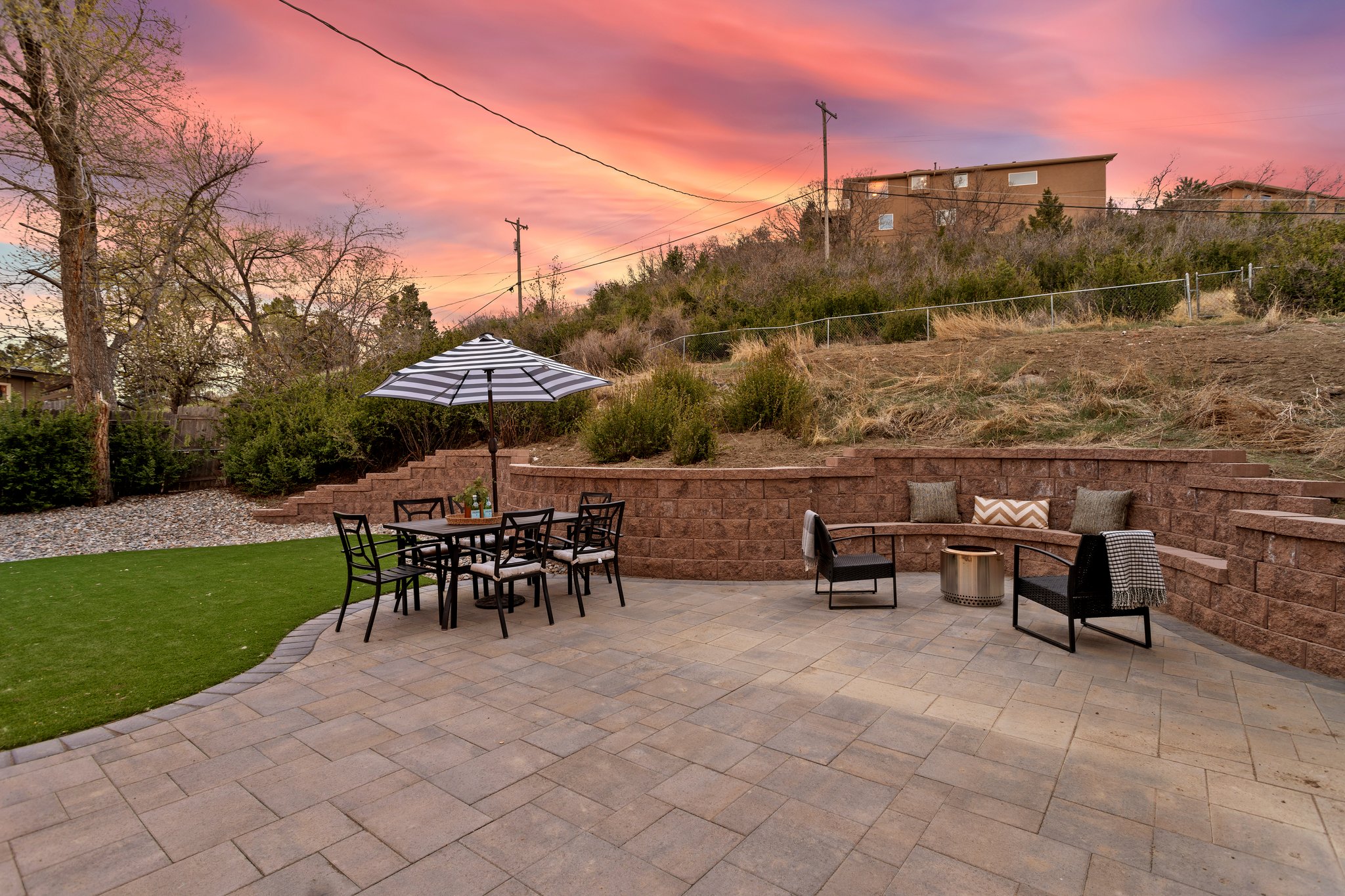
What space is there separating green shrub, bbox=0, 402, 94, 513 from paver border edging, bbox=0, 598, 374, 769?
10.1 meters

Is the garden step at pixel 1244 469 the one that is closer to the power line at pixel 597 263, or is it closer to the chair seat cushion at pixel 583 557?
the chair seat cushion at pixel 583 557

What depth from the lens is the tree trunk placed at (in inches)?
483

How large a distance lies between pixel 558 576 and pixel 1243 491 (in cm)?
665

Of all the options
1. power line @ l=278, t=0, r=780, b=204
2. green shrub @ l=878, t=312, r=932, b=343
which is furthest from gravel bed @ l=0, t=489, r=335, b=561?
green shrub @ l=878, t=312, r=932, b=343

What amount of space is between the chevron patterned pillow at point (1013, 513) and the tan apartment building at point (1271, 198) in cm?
2488

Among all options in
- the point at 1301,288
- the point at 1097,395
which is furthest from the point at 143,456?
the point at 1301,288

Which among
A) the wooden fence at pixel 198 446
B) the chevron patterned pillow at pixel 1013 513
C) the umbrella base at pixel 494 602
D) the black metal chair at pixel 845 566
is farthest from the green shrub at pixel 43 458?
the chevron patterned pillow at pixel 1013 513

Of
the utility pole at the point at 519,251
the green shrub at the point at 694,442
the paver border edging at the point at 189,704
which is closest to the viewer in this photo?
the paver border edging at the point at 189,704

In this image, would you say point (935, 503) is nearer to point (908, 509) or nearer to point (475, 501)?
point (908, 509)

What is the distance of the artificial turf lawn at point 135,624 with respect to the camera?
385cm

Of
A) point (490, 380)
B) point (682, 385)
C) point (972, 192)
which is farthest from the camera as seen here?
point (972, 192)

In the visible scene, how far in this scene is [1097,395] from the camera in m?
8.21

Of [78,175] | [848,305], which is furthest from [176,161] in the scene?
[848,305]

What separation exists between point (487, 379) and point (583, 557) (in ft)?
7.68
